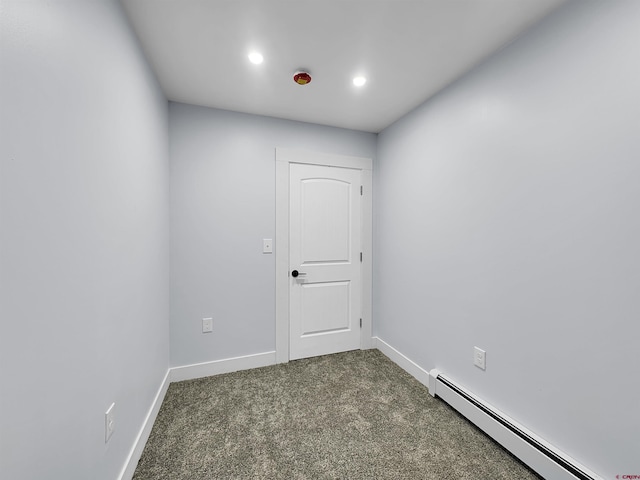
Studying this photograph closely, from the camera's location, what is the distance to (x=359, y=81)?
196cm

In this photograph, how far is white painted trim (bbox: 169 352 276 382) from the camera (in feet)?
7.52

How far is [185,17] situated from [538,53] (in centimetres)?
188

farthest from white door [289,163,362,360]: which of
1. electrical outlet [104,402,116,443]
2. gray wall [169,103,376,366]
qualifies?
electrical outlet [104,402,116,443]

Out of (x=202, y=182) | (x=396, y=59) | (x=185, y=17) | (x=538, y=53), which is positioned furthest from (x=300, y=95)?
(x=538, y=53)

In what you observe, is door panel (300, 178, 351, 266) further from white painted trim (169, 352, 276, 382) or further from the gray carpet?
the gray carpet

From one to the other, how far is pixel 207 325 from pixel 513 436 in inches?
89.8

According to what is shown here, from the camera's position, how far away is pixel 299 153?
261 cm

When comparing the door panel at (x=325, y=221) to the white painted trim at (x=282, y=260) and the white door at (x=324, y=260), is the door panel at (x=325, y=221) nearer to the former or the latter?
the white door at (x=324, y=260)

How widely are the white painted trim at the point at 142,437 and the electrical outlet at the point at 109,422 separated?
0.29 m

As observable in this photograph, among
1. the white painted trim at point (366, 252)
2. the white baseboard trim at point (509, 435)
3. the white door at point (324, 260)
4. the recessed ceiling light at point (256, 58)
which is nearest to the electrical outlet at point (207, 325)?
the white door at point (324, 260)

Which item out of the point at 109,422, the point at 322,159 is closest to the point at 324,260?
the point at 322,159

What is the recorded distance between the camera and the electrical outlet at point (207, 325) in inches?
92.7

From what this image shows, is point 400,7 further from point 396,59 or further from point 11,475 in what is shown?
point 11,475

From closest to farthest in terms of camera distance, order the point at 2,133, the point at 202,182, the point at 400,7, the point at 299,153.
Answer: the point at 2,133, the point at 400,7, the point at 202,182, the point at 299,153
